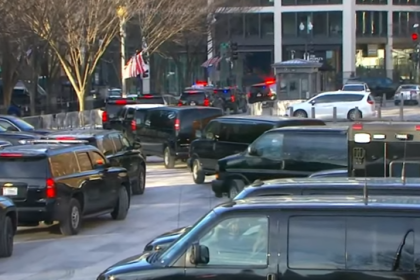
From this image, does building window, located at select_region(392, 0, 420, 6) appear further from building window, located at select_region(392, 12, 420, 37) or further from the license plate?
the license plate

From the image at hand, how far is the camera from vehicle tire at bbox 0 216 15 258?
517 inches

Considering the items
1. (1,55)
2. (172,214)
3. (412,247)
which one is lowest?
(172,214)

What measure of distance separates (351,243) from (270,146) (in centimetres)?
1111

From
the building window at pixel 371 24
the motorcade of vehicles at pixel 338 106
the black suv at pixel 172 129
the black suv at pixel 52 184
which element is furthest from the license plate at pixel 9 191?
the building window at pixel 371 24

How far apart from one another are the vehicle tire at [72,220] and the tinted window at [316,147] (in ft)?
14.6

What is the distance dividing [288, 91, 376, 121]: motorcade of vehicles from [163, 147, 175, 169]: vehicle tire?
1824 centimetres

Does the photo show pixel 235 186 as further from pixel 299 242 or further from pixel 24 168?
pixel 299 242

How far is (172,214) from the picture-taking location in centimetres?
1806

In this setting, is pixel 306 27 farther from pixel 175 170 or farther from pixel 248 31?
pixel 175 170

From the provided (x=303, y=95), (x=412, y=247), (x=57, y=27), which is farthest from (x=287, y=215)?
(x=303, y=95)

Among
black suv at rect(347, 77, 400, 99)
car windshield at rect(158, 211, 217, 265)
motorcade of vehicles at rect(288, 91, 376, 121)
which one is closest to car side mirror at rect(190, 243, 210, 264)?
car windshield at rect(158, 211, 217, 265)

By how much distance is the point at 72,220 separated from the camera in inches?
600

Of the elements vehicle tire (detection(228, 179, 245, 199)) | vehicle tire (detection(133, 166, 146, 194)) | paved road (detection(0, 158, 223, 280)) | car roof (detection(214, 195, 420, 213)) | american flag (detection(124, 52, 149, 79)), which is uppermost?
american flag (detection(124, 52, 149, 79))

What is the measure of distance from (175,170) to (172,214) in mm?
8168
